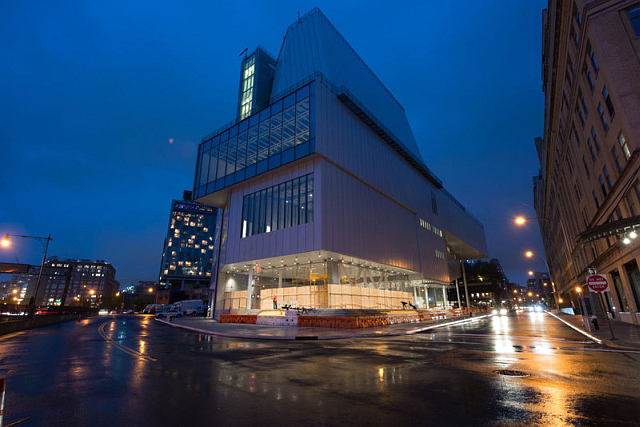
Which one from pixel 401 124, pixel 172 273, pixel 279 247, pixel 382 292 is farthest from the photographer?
pixel 172 273

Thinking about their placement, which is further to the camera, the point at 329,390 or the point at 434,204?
the point at 434,204

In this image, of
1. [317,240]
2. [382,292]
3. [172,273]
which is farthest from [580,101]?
[172,273]

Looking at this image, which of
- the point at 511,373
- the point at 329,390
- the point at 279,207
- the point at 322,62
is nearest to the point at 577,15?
the point at 511,373

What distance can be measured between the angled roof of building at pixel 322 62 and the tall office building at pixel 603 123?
88.0 feet

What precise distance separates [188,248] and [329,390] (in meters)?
156

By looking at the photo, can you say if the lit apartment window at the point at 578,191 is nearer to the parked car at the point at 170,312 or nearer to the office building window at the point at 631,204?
the office building window at the point at 631,204

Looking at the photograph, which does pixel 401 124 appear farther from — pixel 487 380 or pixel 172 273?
pixel 172 273

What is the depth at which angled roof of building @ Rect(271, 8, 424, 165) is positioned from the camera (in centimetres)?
4722

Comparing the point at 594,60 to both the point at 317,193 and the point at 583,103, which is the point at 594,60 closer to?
the point at 583,103

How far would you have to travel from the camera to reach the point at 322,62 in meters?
46.2

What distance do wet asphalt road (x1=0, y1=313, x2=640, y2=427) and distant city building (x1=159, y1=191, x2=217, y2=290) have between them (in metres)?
136

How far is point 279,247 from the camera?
37.0 metres

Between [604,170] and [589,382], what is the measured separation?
2728 cm

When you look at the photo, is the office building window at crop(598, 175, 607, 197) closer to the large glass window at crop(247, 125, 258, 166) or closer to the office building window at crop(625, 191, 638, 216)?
the office building window at crop(625, 191, 638, 216)
